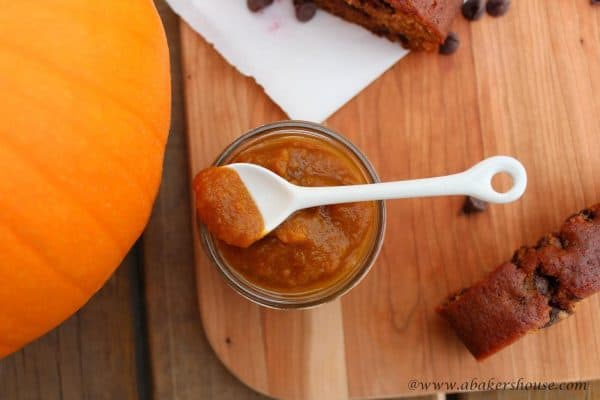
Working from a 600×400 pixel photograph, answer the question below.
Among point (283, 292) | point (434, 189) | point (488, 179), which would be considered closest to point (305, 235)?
point (283, 292)

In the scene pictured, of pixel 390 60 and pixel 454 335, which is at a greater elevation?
pixel 390 60

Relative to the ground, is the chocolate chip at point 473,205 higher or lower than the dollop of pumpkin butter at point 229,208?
lower

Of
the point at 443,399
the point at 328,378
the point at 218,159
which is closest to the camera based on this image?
the point at 218,159

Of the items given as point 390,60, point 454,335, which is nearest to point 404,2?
point 390,60

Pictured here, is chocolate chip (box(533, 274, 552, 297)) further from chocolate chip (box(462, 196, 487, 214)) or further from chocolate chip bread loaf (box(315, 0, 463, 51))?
chocolate chip bread loaf (box(315, 0, 463, 51))

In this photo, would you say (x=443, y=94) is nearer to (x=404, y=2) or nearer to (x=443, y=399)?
(x=404, y=2)

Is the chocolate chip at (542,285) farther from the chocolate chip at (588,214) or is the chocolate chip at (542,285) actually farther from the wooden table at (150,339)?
the wooden table at (150,339)

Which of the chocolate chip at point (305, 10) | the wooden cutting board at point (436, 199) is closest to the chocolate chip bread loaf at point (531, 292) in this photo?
the wooden cutting board at point (436, 199)

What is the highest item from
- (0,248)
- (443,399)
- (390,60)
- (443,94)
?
(390,60)
